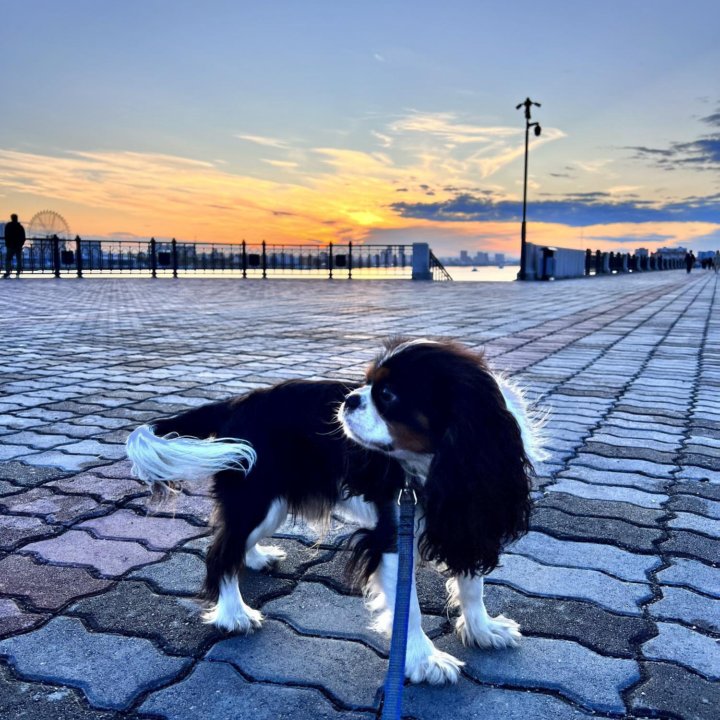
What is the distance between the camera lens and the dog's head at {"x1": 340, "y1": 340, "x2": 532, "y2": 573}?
2.02 metres

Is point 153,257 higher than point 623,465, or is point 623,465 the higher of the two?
point 153,257

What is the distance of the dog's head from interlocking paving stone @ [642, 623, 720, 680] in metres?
0.66

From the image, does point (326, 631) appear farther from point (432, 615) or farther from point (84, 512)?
point (84, 512)

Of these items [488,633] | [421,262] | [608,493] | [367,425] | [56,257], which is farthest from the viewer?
[421,262]

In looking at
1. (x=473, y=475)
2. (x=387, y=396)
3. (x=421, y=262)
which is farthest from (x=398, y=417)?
(x=421, y=262)

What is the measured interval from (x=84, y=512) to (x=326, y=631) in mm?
1597

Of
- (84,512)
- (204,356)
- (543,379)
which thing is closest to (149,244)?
(204,356)

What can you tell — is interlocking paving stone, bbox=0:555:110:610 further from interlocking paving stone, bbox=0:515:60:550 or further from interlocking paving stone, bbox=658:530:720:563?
interlocking paving stone, bbox=658:530:720:563

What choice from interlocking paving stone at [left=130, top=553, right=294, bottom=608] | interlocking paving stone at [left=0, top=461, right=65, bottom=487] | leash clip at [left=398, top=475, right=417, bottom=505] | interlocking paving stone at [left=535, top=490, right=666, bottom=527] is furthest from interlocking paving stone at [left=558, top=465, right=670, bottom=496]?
interlocking paving stone at [left=0, top=461, right=65, bottom=487]

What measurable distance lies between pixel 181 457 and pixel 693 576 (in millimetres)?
2073

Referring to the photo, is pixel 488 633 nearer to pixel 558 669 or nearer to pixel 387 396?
pixel 558 669

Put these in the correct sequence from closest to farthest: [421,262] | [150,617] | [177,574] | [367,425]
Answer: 1. [367,425]
2. [150,617]
3. [177,574]
4. [421,262]

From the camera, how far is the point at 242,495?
7.92 feet

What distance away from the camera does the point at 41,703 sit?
195cm
